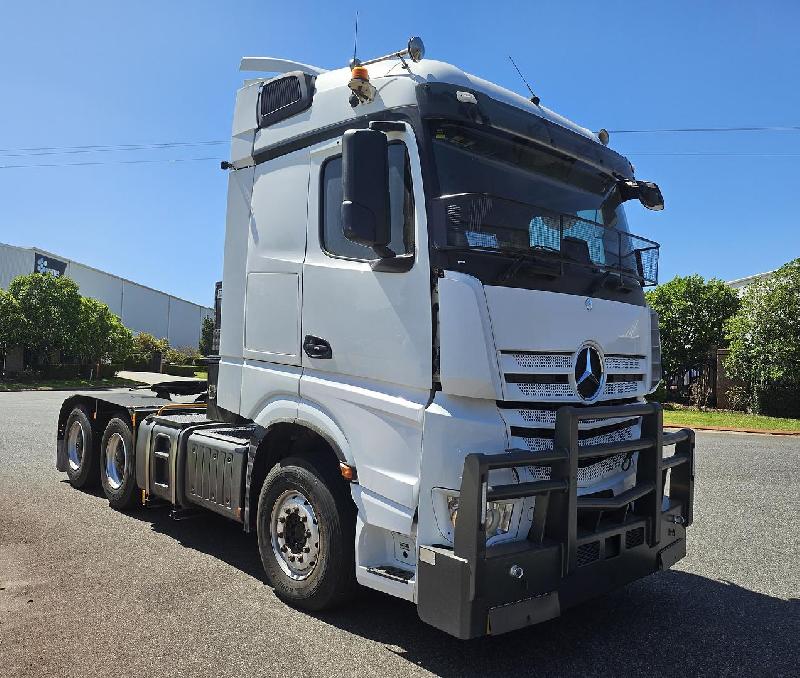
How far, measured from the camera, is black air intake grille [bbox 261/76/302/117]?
4820mm

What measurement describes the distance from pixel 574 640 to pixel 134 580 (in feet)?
10.2

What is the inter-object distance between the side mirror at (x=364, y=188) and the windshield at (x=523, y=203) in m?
0.32

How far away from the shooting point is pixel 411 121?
3807 millimetres

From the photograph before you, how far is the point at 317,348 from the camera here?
4.29m

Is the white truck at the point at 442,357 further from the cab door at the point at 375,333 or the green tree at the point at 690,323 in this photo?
the green tree at the point at 690,323

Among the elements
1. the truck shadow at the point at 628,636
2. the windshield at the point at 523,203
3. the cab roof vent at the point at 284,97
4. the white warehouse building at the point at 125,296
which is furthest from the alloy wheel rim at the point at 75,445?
the white warehouse building at the point at 125,296

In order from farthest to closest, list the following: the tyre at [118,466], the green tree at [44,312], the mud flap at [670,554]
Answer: the green tree at [44,312] < the tyre at [118,466] < the mud flap at [670,554]

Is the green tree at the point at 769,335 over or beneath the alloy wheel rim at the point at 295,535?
over

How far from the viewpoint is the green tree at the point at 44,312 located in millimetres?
38156

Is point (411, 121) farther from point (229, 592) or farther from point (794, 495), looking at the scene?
point (794, 495)

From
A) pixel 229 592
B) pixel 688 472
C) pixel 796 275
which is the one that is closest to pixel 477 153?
pixel 688 472

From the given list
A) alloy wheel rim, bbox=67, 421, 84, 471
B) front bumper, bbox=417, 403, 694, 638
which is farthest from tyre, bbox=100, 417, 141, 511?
front bumper, bbox=417, 403, 694, 638

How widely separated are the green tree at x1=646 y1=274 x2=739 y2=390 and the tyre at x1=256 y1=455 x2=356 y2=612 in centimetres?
2277

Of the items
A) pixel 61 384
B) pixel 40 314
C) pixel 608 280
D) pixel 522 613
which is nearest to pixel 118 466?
pixel 522 613
